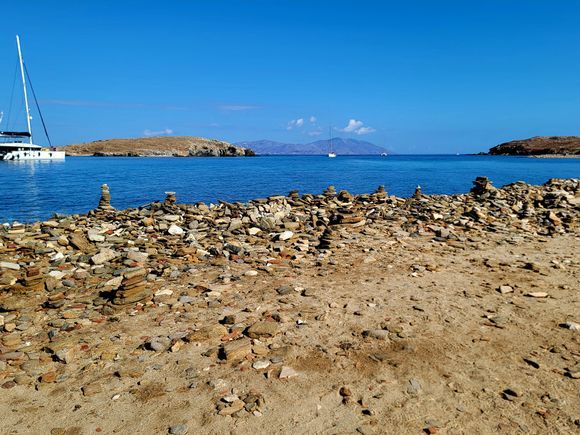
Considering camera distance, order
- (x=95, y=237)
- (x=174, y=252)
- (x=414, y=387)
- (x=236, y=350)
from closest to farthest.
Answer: (x=414, y=387), (x=236, y=350), (x=174, y=252), (x=95, y=237)

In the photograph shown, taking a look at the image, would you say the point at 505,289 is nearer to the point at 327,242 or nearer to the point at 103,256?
Answer: the point at 327,242

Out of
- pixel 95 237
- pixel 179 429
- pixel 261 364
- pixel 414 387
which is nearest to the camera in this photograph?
pixel 179 429

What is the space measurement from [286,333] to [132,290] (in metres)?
3.12

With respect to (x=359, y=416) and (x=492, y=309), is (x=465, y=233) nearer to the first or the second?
(x=492, y=309)

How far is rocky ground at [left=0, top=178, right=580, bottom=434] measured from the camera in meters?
4.27

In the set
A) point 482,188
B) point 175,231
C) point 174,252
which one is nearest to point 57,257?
point 174,252

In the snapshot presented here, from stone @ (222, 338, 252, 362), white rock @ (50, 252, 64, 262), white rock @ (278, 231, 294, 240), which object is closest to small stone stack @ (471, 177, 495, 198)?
white rock @ (278, 231, 294, 240)

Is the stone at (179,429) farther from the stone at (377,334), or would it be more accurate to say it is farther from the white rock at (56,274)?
the white rock at (56,274)

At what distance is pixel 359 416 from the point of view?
4.19 metres

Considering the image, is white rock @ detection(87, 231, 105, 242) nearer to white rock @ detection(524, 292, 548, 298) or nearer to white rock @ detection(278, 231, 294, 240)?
white rock @ detection(278, 231, 294, 240)

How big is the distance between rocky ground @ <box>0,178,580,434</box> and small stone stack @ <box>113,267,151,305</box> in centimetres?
4

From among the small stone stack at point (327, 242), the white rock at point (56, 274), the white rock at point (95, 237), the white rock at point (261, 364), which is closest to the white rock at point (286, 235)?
the small stone stack at point (327, 242)

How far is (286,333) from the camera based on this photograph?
611cm

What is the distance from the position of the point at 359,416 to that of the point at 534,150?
213 metres
